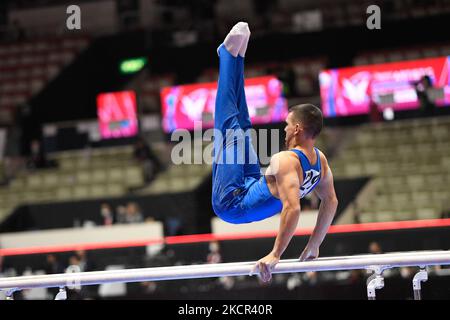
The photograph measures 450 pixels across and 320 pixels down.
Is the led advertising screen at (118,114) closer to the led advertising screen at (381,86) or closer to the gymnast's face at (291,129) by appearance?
the led advertising screen at (381,86)

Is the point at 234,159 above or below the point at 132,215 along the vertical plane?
below

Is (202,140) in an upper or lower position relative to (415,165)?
upper

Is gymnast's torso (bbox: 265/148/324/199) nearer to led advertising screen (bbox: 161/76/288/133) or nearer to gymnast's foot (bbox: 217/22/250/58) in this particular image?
gymnast's foot (bbox: 217/22/250/58)

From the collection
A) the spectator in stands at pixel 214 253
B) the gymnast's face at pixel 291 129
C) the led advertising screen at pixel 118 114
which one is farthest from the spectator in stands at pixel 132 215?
the gymnast's face at pixel 291 129

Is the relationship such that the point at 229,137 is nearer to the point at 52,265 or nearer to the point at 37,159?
the point at 52,265

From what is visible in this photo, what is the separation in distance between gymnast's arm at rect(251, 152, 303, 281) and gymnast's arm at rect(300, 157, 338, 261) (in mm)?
400

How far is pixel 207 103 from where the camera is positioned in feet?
49.2

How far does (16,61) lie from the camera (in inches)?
719

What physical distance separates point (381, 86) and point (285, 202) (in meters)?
10.2

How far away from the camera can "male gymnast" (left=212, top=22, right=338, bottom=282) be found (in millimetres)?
4562

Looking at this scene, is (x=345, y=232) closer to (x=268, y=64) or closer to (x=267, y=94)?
Answer: (x=267, y=94)

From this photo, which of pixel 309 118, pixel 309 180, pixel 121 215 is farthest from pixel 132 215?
Answer: pixel 309 118
